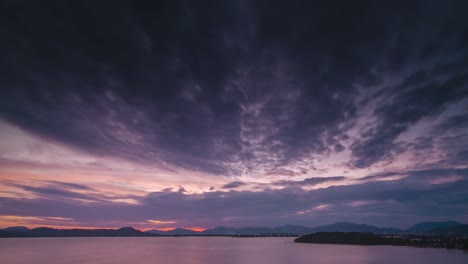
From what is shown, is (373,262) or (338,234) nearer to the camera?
(373,262)

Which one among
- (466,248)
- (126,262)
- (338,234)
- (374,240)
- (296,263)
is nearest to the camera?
(296,263)

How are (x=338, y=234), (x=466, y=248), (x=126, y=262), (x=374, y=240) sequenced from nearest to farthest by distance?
1. (x=126, y=262)
2. (x=466, y=248)
3. (x=374, y=240)
4. (x=338, y=234)

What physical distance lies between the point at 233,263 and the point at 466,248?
117 meters

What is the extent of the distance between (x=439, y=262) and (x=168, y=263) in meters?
76.5

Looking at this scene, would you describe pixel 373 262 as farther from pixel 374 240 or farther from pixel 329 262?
pixel 374 240

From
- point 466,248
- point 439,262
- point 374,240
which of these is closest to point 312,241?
→ point 374,240

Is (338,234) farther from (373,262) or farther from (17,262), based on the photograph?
(17,262)

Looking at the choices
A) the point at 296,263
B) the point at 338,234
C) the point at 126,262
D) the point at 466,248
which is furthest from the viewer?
the point at 338,234

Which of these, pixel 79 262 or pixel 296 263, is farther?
pixel 79 262

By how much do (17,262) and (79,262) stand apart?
16.0 metres

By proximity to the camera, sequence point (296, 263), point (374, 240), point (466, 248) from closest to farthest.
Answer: point (296, 263) < point (466, 248) < point (374, 240)

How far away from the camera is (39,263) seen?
74.3m

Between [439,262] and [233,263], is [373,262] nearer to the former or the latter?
[439,262]

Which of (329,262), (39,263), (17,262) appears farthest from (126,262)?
(329,262)
